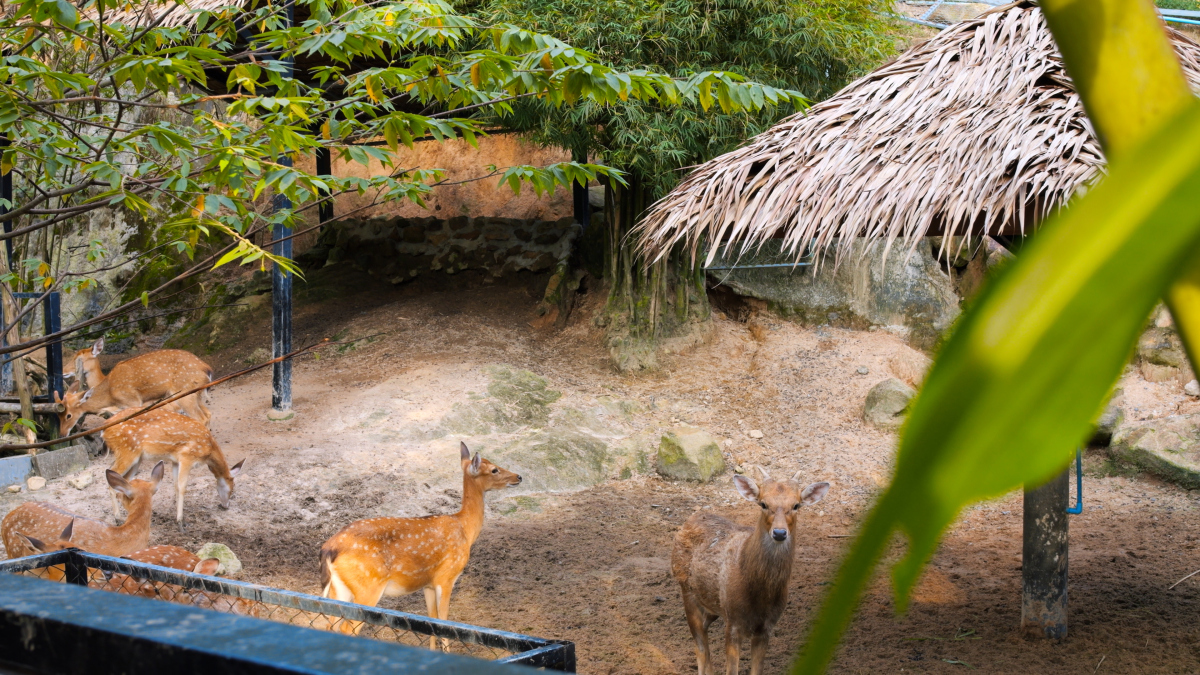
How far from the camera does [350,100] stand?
271 cm

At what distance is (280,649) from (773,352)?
28.7 ft

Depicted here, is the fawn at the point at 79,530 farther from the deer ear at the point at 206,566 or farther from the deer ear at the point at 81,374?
the deer ear at the point at 81,374

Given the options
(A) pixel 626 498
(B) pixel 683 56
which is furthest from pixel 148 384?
(B) pixel 683 56

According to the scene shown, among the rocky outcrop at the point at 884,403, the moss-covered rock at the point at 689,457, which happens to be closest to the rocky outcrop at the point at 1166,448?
the rocky outcrop at the point at 884,403

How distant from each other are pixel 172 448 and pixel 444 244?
17.6 ft

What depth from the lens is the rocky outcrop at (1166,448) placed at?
6.61 meters

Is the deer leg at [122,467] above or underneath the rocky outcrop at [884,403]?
above

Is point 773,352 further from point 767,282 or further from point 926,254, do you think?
point 926,254

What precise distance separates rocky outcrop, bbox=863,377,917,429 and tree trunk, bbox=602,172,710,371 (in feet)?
6.16

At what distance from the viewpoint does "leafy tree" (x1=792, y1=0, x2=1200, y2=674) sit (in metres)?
0.12

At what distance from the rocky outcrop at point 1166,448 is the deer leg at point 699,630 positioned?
14.9 feet

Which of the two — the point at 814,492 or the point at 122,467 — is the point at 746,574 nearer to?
the point at 814,492

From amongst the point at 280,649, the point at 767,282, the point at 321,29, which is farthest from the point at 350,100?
the point at 767,282

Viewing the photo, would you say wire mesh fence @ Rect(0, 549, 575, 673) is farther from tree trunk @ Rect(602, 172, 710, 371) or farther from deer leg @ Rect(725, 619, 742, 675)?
tree trunk @ Rect(602, 172, 710, 371)
